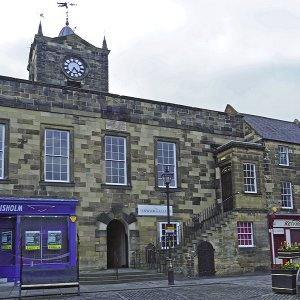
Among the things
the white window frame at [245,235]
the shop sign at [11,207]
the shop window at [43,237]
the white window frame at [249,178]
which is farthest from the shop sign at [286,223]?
the shop sign at [11,207]

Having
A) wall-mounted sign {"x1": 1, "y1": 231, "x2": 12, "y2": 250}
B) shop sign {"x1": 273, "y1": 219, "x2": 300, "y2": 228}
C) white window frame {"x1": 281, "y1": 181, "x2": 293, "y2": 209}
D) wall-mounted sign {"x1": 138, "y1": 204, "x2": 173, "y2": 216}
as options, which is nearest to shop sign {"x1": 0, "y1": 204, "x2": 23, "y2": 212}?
wall-mounted sign {"x1": 1, "y1": 231, "x2": 12, "y2": 250}

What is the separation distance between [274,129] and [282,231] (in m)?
6.99

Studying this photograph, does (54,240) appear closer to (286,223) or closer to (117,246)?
(117,246)

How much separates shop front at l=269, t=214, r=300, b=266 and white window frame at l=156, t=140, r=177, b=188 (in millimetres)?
5889

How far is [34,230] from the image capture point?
18609 millimetres

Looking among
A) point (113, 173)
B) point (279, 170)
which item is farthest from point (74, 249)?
point (279, 170)

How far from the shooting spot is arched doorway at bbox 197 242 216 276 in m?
21.9

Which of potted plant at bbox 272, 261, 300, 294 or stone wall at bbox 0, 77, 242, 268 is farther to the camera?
stone wall at bbox 0, 77, 242, 268

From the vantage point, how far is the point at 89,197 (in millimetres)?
21969

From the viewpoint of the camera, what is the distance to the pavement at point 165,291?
48.0 feet

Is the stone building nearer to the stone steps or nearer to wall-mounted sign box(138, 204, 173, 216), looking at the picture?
wall-mounted sign box(138, 204, 173, 216)

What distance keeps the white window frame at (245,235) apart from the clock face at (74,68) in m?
14.8

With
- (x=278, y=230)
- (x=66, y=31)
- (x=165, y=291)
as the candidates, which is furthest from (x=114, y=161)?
(x=66, y=31)

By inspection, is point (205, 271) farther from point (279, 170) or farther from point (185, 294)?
point (279, 170)
